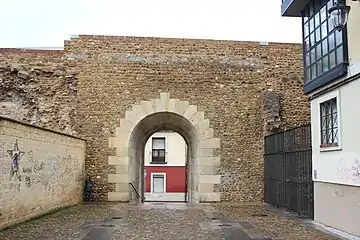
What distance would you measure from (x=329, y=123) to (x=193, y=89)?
22.5ft

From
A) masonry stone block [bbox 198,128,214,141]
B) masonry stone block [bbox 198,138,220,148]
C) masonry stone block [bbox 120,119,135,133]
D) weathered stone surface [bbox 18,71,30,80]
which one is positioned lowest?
masonry stone block [bbox 198,138,220,148]

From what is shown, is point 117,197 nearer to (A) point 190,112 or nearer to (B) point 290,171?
(A) point 190,112

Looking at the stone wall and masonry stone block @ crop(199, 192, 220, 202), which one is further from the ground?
the stone wall

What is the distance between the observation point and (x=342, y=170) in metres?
8.92

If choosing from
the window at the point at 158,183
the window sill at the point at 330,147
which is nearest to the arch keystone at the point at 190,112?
the window sill at the point at 330,147

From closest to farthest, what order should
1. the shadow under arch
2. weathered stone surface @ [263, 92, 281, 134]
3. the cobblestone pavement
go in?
the cobblestone pavement < weathered stone surface @ [263, 92, 281, 134] < the shadow under arch

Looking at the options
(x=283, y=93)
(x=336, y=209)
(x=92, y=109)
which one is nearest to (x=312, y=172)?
(x=336, y=209)

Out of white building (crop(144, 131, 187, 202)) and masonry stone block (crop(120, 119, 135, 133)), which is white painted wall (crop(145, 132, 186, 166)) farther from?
masonry stone block (crop(120, 119, 135, 133))

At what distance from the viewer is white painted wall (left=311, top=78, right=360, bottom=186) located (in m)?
8.30

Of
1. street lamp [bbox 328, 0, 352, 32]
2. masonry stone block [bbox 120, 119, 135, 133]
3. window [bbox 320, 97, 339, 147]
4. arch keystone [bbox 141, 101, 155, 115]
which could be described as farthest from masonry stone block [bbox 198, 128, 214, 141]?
street lamp [bbox 328, 0, 352, 32]

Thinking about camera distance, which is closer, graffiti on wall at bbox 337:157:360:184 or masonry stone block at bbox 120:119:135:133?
graffiti on wall at bbox 337:157:360:184

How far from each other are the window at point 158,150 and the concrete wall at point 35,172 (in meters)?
16.3

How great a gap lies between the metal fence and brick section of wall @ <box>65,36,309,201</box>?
36.8 inches

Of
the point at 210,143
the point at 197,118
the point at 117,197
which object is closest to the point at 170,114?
the point at 197,118
